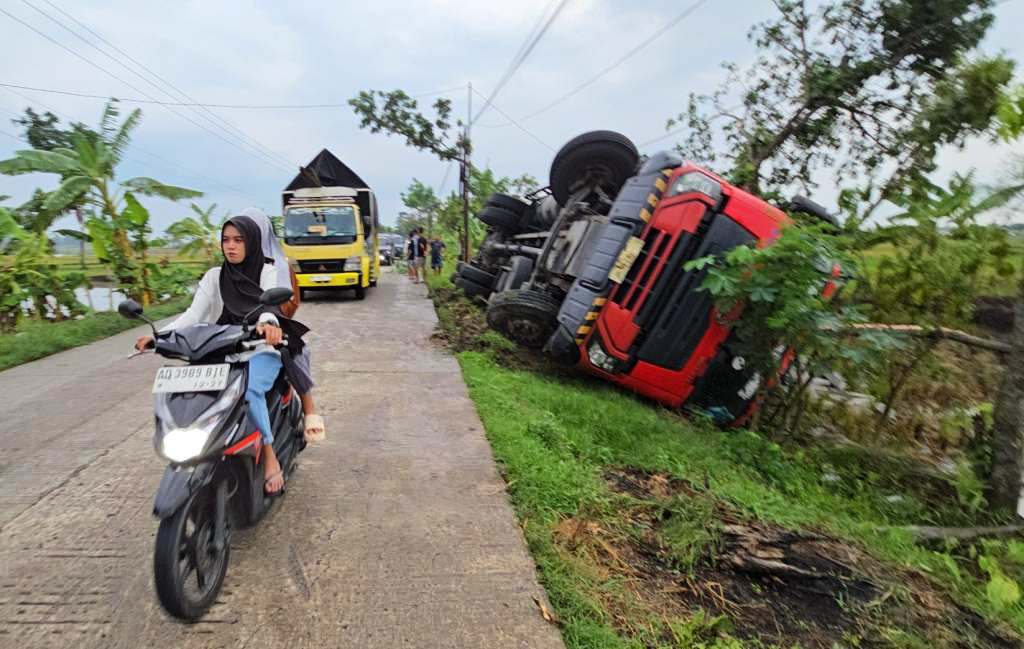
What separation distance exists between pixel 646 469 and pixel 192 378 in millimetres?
3007

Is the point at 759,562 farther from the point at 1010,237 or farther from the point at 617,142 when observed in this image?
the point at 617,142

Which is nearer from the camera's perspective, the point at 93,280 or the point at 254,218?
the point at 254,218

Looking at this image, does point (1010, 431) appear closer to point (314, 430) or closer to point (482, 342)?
point (314, 430)

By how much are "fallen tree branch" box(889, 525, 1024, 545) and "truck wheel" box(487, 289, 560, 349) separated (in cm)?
362

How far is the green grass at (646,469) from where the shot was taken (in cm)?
262

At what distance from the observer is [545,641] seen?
7.16 feet

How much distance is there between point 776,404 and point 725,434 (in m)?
1.07

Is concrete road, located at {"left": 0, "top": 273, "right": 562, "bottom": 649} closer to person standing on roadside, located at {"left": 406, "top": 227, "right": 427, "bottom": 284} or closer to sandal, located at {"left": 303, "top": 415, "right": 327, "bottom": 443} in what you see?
sandal, located at {"left": 303, "top": 415, "right": 327, "bottom": 443}

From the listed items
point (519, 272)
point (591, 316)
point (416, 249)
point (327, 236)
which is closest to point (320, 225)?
point (327, 236)

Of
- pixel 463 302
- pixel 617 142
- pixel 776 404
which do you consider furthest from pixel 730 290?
pixel 463 302

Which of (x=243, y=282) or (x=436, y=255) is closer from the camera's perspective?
(x=243, y=282)

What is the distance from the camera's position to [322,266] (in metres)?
11.4

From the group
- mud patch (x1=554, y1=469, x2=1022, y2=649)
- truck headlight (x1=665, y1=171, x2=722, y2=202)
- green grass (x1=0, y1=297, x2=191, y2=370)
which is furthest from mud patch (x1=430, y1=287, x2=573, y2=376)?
green grass (x1=0, y1=297, x2=191, y2=370)

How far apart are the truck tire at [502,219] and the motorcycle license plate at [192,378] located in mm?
8478
